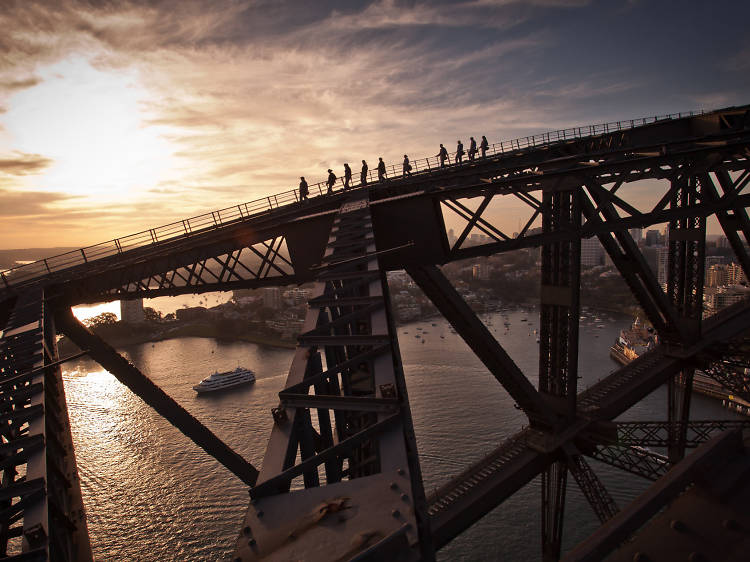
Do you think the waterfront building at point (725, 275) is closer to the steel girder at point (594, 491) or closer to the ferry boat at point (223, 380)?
the ferry boat at point (223, 380)

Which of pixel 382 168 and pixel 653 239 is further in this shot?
pixel 653 239

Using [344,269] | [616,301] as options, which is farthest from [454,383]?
[616,301]

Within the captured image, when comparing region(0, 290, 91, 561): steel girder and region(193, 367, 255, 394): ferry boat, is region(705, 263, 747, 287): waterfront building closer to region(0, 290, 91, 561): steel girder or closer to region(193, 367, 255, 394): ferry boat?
region(193, 367, 255, 394): ferry boat

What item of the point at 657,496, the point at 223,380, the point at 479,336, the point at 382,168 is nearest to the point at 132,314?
the point at 223,380

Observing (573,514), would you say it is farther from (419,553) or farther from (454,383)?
(419,553)

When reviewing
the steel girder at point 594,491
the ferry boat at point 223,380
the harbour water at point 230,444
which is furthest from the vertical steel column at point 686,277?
the ferry boat at point 223,380

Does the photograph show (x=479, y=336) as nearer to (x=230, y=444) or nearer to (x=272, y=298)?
(x=230, y=444)
